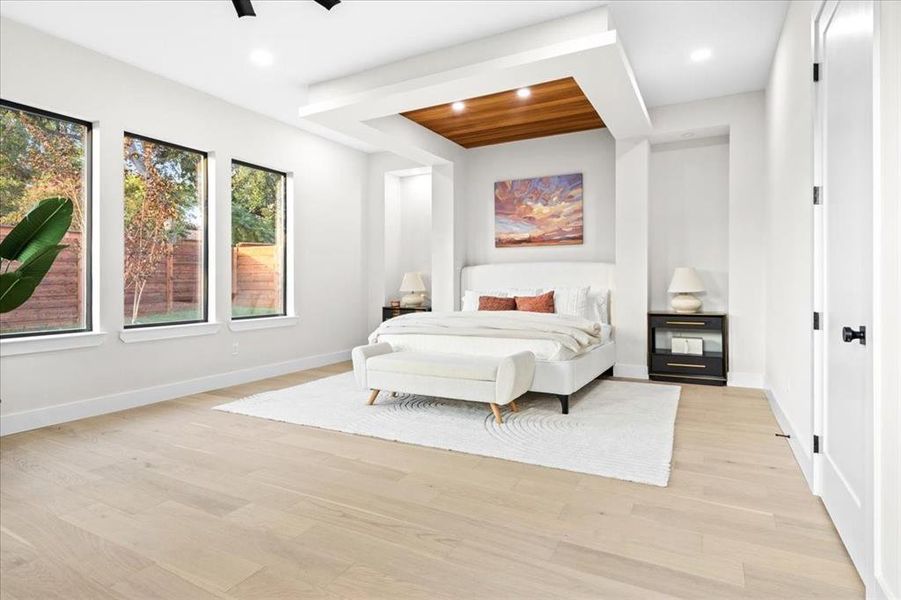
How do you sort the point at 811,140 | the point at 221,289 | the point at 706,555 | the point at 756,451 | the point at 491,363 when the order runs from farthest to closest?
the point at 221,289, the point at 491,363, the point at 756,451, the point at 811,140, the point at 706,555

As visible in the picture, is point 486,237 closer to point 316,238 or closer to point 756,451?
point 316,238

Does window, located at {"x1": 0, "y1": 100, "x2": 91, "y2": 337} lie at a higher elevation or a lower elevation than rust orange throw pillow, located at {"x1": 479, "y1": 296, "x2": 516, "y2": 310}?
higher

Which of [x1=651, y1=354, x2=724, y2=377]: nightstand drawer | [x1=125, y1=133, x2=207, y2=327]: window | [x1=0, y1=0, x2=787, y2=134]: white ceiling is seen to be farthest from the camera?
[x1=651, y1=354, x2=724, y2=377]: nightstand drawer

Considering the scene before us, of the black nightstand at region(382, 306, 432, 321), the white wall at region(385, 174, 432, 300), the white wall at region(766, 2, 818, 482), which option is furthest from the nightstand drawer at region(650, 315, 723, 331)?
the white wall at region(385, 174, 432, 300)

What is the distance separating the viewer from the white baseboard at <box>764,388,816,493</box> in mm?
2457

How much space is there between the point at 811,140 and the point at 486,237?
4223mm

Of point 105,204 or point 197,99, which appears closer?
point 105,204

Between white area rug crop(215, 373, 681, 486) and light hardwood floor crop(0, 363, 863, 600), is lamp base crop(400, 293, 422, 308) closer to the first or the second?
white area rug crop(215, 373, 681, 486)

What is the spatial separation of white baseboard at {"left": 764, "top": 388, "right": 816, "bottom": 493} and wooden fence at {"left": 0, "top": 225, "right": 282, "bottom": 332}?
4832 mm

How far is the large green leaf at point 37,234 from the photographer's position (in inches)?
72.2

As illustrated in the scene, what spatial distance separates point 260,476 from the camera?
2.62 meters

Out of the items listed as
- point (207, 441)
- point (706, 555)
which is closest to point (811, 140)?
point (706, 555)

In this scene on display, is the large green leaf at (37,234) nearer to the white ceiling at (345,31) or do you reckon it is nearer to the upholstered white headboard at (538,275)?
the white ceiling at (345,31)

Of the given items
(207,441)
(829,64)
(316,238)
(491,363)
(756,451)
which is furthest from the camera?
(316,238)
